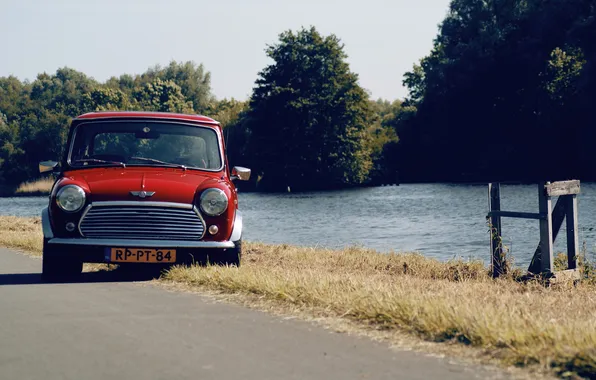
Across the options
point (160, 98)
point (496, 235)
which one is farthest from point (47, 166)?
point (160, 98)

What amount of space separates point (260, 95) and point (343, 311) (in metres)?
71.9

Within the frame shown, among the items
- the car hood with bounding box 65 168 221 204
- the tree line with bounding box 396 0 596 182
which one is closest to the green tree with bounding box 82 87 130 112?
the tree line with bounding box 396 0 596 182

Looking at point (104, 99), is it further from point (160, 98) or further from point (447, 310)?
point (447, 310)

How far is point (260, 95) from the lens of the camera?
78.7 metres

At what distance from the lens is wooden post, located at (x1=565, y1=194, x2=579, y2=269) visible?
13086 millimetres

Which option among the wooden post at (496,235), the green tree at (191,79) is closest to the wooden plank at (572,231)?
the wooden post at (496,235)

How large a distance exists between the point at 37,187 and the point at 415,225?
192 feet

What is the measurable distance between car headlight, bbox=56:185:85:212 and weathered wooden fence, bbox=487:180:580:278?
622cm

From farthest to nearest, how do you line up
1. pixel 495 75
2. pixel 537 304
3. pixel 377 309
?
pixel 495 75 → pixel 537 304 → pixel 377 309

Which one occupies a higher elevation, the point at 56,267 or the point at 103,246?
the point at 103,246

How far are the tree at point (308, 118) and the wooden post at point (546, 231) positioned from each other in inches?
2460

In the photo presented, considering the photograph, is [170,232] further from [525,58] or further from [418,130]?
[418,130]

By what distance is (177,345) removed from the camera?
6395 millimetres

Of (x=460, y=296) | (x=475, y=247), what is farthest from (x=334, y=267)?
(x=475, y=247)
